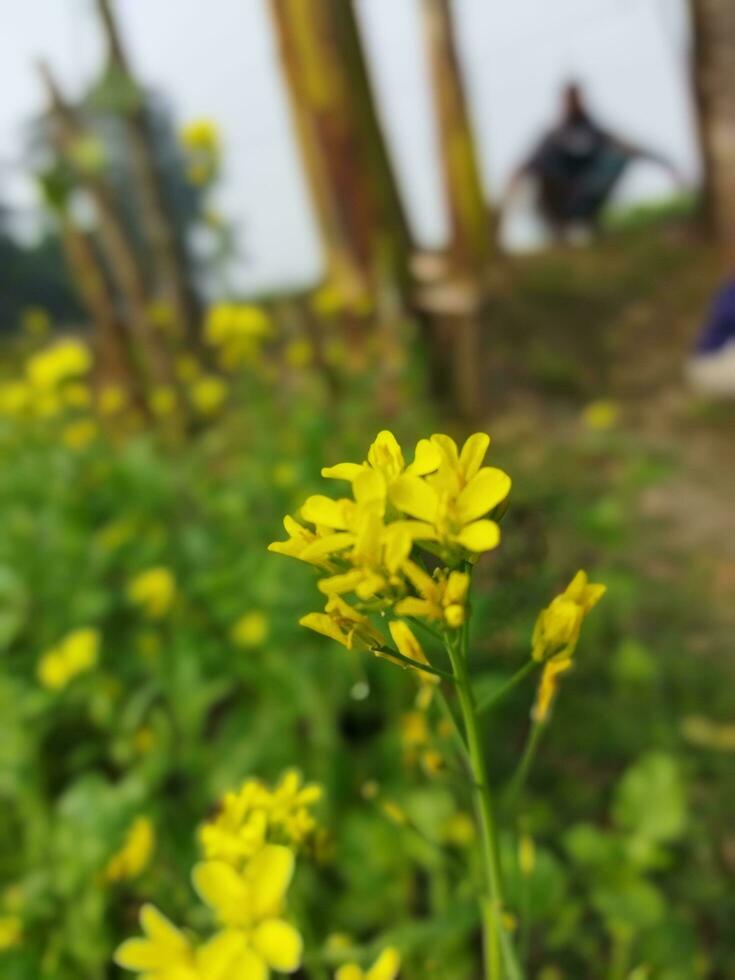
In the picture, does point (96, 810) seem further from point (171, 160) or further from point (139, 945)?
point (171, 160)

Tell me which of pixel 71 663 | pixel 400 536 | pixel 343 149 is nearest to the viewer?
pixel 400 536

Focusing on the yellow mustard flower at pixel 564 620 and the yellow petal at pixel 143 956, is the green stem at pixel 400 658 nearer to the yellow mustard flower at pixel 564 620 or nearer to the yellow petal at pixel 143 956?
the yellow mustard flower at pixel 564 620

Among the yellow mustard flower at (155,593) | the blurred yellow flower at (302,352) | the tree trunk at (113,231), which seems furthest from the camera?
the tree trunk at (113,231)

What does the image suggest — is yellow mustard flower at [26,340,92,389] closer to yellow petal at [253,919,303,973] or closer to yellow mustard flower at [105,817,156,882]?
yellow mustard flower at [105,817,156,882]

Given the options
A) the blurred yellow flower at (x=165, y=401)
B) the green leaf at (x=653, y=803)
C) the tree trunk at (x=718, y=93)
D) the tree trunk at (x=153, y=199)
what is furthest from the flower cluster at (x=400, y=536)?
the tree trunk at (x=153, y=199)

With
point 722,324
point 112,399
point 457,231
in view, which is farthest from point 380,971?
point 457,231

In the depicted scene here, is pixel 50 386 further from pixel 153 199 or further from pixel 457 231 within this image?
pixel 457 231
